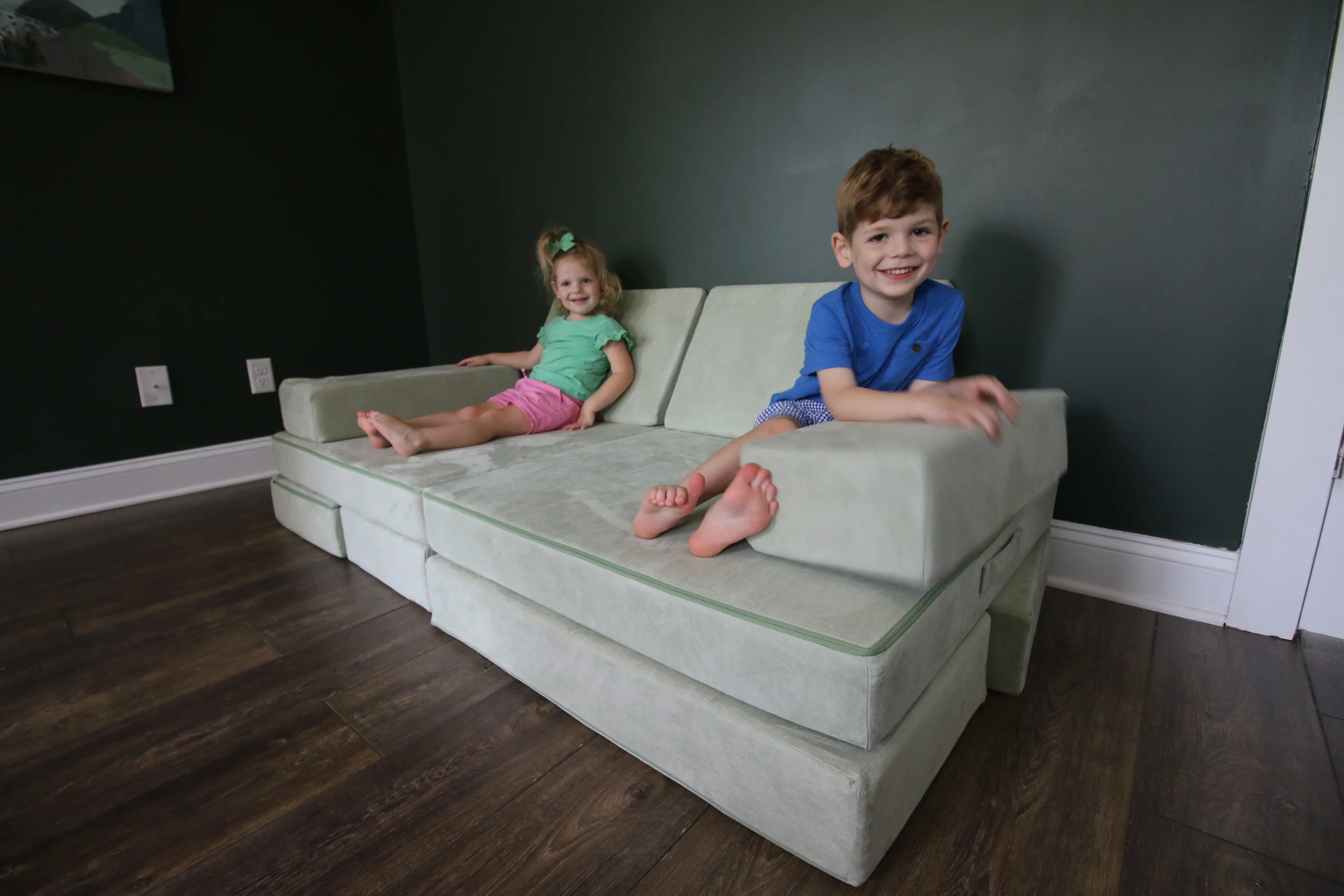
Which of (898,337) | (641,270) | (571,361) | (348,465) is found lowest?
(348,465)

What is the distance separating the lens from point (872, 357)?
1.26 metres

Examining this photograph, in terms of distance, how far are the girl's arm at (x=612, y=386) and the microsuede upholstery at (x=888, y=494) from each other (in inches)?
43.0

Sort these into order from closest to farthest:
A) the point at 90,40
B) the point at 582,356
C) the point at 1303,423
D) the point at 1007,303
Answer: the point at 1303,423 → the point at 1007,303 → the point at 582,356 → the point at 90,40

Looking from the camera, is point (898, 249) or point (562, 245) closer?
point (898, 249)

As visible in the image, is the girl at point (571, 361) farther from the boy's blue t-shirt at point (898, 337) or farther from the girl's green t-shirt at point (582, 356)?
the boy's blue t-shirt at point (898, 337)

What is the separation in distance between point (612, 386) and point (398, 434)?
24.7 inches

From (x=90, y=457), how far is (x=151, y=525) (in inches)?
17.3

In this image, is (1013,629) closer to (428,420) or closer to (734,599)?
(734,599)

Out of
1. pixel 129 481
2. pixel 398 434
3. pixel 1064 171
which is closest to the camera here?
pixel 1064 171

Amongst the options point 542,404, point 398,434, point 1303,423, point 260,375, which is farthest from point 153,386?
point 1303,423

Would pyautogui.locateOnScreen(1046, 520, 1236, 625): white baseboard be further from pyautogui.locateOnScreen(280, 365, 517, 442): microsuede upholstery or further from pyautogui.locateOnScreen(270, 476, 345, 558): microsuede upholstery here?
pyautogui.locateOnScreen(270, 476, 345, 558): microsuede upholstery

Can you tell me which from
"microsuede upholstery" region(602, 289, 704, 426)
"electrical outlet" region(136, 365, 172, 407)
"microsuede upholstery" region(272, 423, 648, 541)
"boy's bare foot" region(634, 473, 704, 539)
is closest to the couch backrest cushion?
"microsuede upholstery" region(602, 289, 704, 426)

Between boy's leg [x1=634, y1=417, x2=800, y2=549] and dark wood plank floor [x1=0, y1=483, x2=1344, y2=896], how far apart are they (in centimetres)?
39

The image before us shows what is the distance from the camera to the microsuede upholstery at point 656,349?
6.21 feet
